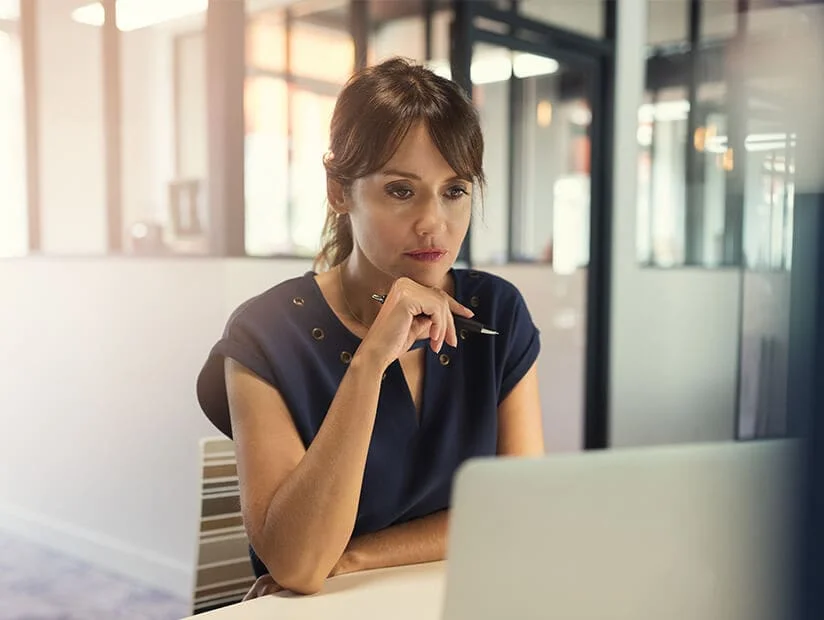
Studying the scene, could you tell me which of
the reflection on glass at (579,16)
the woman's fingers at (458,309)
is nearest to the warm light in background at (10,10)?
the woman's fingers at (458,309)

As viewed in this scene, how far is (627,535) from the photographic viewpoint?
43 cm

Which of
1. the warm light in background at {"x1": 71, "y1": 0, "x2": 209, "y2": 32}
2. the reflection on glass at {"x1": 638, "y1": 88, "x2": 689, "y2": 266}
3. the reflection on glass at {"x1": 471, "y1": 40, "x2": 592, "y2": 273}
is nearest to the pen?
the warm light in background at {"x1": 71, "y1": 0, "x2": 209, "y2": 32}

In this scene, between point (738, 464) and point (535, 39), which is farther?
point (535, 39)

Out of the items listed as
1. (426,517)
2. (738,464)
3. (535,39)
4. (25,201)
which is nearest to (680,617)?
(738,464)

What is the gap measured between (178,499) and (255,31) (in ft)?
1.36

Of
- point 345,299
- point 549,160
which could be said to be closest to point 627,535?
point 345,299

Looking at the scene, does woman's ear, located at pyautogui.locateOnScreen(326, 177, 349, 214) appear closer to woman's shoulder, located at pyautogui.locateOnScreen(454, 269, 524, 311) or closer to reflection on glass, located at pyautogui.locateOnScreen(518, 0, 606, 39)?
woman's shoulder, located at pyautogui.locateOnScreen(454, 269, 524, 311)

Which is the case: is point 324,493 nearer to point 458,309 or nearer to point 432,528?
point 432,528

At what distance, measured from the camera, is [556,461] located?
0.41m

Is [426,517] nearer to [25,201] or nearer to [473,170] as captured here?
[473,170]

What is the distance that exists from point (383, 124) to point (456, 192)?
9cm

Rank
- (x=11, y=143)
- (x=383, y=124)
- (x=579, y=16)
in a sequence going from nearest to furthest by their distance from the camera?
(x=11, y=143), (x=383, y=124), (x=579, y=16)

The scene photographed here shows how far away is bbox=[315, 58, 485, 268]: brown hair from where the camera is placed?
2.10 ft

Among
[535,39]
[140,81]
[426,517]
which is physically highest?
[535,39]
